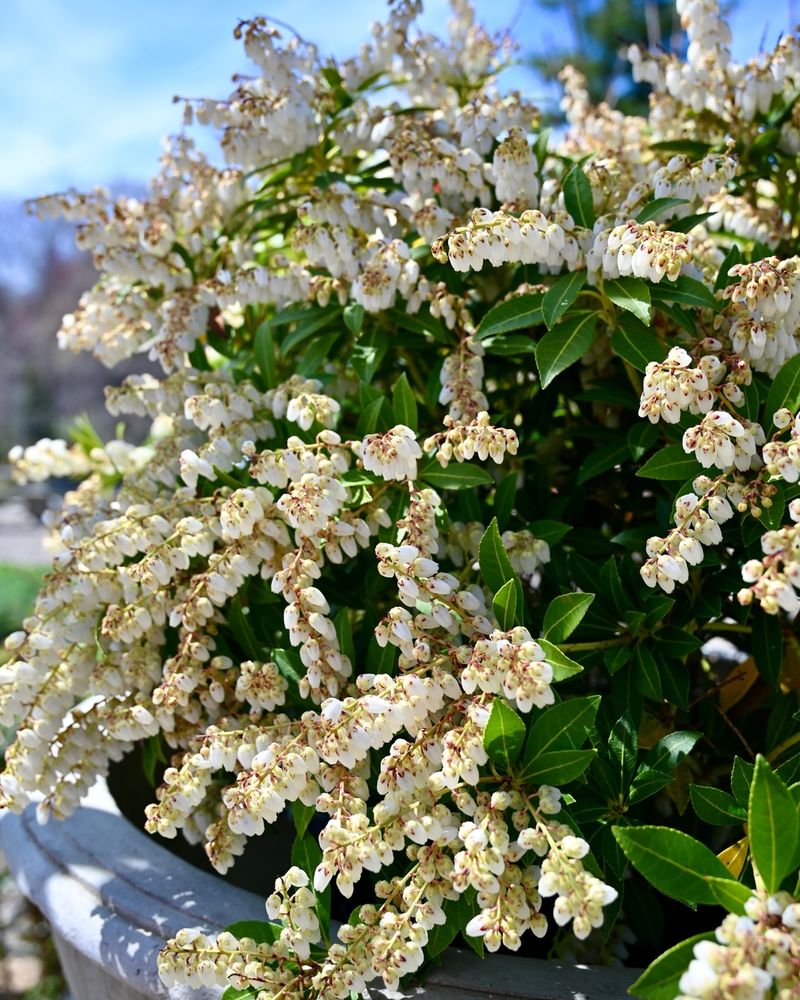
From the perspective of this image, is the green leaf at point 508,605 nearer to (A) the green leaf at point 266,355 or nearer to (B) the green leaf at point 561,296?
(B) the green leaf at point 561,296

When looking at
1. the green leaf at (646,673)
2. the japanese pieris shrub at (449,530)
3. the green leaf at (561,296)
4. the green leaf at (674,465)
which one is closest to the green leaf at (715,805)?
the japanese pieris shrub at (449,530)

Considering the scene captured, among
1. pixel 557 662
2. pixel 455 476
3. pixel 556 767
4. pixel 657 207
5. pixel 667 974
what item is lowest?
pixel 667 974

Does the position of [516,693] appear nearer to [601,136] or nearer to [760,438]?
[760,438]

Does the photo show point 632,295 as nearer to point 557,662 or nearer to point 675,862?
point 557,662

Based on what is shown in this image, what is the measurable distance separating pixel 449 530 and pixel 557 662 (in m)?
0.34

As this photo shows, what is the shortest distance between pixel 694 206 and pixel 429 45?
71 cm

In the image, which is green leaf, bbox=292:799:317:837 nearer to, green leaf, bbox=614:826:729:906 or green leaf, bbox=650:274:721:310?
green leaf, bbox=614:826:729:906

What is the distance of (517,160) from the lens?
1374 millimetres

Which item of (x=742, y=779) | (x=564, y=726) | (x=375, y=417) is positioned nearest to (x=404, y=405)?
(x=375, y=417)

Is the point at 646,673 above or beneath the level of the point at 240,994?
above

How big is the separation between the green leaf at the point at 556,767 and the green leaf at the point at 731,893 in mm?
168

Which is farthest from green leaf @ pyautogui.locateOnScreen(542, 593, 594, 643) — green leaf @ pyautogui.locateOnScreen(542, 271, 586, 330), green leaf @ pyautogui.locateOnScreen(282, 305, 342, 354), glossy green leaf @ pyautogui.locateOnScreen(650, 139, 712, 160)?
glossy green leaf @ pyautogui.locateOnScreen(650, 139, 712, 160)

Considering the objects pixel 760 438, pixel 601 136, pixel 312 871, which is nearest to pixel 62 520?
pixel 312 871

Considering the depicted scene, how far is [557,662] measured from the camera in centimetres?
104
